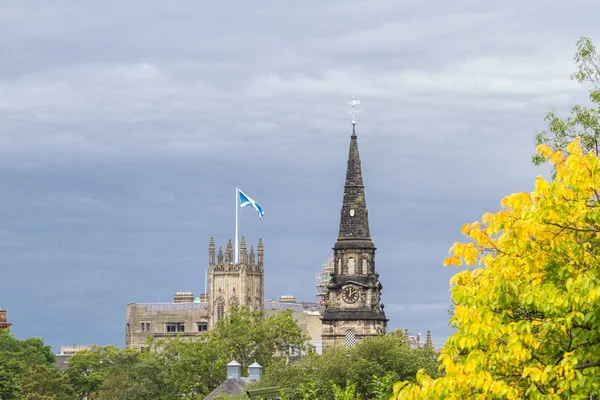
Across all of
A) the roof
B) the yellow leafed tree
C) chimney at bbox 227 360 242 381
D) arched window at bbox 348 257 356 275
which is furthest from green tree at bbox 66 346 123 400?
the yellow leafed tree

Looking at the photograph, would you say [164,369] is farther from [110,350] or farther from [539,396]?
[539,396]

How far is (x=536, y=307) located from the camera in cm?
2508

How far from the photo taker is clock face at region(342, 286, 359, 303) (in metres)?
137

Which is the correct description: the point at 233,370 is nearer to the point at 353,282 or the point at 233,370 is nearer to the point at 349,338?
the point at 349,338

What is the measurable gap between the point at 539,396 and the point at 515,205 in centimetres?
341

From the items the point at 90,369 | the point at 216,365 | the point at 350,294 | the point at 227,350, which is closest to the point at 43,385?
the point at 227,350

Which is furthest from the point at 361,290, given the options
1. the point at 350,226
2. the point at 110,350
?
the point at 110,350

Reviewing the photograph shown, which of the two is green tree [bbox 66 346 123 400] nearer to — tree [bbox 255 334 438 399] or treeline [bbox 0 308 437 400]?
treeline [bbox 0 308 437 400]

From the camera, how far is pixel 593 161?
2541cm

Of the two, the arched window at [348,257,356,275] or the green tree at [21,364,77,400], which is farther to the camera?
the arched window at [348,257,356,275]

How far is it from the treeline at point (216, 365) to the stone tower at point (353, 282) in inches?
151

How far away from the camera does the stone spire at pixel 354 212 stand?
13862cm

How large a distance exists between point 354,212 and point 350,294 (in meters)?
7.46

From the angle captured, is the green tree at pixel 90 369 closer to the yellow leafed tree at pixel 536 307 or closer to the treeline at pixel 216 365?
the treeline at pixel 216 365
